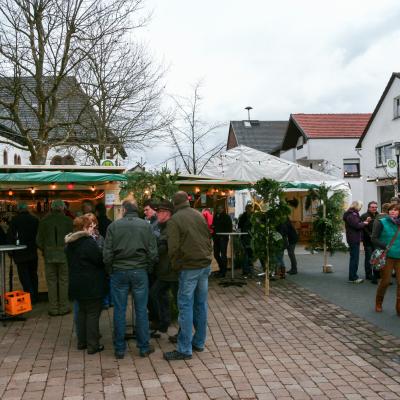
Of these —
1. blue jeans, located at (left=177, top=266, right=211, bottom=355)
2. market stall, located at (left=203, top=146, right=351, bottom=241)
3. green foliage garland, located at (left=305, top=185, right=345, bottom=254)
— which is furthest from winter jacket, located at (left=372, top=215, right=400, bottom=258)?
market stall, located at (left=203, top=146, right=351, bottom=241)

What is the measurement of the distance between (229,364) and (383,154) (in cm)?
2845

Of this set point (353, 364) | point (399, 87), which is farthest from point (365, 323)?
point (399, 87)

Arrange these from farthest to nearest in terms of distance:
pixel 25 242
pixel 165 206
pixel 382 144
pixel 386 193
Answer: pixel 386 193 < pixel 382 144 < pixel 25 242 < pixel 165 206

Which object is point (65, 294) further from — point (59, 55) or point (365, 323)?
point (59, 55)

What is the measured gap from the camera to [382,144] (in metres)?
31.0

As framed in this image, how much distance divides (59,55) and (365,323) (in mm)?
13414

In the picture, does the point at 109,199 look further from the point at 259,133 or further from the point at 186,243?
the point at 259,133

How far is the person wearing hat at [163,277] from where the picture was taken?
6.11 meters

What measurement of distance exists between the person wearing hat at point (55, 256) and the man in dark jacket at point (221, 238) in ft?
A: 14.9

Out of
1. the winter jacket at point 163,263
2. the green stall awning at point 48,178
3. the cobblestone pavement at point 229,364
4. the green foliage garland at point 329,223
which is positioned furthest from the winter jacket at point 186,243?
the green foliage garland at point 329,223

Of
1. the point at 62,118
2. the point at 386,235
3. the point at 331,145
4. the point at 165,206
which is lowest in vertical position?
the point at 386,235

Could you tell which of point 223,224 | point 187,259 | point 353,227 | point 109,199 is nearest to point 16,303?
point 187,259

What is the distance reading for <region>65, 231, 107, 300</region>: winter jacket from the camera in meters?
5.72

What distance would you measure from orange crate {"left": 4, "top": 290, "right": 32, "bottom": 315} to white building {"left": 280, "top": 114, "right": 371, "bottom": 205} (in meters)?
30.4
